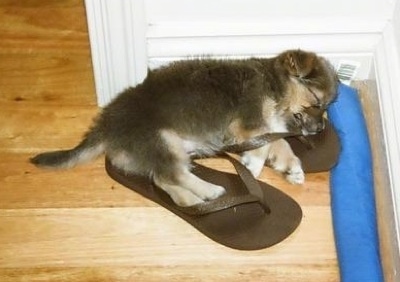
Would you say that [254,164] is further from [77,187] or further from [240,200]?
[77,187]

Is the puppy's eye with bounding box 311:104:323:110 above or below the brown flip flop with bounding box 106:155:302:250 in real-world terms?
above

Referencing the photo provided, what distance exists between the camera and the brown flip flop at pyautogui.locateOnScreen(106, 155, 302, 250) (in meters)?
1.62

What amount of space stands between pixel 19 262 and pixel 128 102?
1.32 feet

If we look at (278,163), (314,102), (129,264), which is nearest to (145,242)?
(129,264)

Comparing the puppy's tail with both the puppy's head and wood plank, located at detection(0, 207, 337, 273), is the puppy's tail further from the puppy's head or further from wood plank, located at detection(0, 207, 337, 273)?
the puppy's head

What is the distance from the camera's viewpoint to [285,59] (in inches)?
65.7

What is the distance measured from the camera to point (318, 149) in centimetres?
180

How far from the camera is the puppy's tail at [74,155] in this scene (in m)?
1.68

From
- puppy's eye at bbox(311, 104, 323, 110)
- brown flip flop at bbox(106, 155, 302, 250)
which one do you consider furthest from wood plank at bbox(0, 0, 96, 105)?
puppy's eye at bbox(311, 104, 323, 110)

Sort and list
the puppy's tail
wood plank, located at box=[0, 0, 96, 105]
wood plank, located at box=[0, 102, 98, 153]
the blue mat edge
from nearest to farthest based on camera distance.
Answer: the blue mat edge < the puppy's tail < wood plank, located at box=[0, 102, 98, 153] < wood plank, located at box=[0, 0, 96, 105]

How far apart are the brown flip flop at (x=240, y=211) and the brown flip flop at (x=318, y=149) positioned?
113 mm

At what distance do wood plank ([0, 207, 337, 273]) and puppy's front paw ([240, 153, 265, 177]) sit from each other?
14 centimetres

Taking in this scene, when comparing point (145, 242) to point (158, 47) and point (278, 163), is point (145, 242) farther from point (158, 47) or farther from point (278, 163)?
point (158, 47)

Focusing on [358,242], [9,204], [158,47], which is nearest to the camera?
[358,242]
